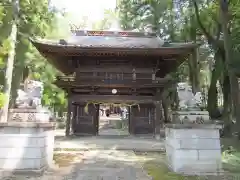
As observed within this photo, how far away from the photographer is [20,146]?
677 cm

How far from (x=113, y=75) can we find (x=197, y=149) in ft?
31.8

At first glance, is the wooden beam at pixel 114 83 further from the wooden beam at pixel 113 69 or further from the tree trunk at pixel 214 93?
the tree trunk at pixel 214 93

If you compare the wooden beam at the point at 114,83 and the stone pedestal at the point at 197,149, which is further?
the wooden beam at the point at 114,83

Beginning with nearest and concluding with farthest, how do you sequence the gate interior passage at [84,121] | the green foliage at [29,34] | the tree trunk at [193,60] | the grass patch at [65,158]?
the grass patch at [65,158]
the green foliage at [29,34]
the gate interior passage at [84,121]
the tree trunk at [193,60]

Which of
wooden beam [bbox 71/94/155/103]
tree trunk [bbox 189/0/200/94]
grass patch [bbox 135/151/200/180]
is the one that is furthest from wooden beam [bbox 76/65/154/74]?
grass patch [bbox 135/151/200/180]

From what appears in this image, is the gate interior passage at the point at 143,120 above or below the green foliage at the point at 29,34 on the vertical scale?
below

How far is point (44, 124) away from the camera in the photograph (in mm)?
6938

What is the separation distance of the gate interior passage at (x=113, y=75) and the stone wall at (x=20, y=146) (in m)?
7.96

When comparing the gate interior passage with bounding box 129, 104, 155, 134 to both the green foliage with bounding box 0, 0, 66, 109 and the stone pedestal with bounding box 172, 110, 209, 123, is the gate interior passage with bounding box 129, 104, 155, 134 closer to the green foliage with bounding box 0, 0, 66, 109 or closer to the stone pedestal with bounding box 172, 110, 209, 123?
the green foliage with bounding box 0, 0, 66, 109

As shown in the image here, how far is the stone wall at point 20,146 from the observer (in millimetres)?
6746

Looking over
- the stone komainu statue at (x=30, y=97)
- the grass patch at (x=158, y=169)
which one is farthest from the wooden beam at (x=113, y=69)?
the stone komainu statue at (x=30, y=97)

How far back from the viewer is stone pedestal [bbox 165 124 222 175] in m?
7.04

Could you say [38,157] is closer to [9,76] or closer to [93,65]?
[9,76]

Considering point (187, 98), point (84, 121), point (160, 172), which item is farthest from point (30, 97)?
point (84, 121)
